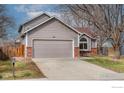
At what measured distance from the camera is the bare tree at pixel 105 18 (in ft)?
37.4

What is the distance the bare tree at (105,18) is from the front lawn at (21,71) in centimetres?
166

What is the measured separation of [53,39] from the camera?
11477mm

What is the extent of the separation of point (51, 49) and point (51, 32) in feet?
1.44

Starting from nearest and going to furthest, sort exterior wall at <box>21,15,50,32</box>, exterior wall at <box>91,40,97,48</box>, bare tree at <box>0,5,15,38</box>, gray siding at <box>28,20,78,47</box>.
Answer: bare tree at <box>0,5,15,38</box> → exterior wall at <box>21,15,50,32</box> → gray siding at <box>28,20,78,47</box> → exterior wall at <box>91,40,97,48</box>

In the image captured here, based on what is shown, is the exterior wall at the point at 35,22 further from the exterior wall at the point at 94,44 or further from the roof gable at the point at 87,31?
the exterior wall at the point at 94,44

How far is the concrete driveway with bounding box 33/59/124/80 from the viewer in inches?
441

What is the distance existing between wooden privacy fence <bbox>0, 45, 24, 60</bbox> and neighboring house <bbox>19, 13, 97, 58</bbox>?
164 mm

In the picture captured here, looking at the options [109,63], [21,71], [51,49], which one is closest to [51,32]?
[51,49]

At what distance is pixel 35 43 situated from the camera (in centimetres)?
1153

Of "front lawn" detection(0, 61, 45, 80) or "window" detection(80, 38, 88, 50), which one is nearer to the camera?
"front lawn" detection(0, 61, 45, 80)

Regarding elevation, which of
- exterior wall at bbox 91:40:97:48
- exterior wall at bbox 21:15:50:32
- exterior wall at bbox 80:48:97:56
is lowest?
exterior wall at bbox 80:48:97:56

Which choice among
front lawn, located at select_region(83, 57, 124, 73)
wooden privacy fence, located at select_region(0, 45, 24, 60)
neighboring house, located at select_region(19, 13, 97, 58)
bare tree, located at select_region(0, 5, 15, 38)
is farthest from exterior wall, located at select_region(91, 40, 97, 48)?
bare tree, located at select_region(0, 5, 15, 38)

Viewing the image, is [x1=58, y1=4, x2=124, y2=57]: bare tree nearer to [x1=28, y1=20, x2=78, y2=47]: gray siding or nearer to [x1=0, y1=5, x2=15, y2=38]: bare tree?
[x1=28, y1=20, x2=78, y2=47]: gray siding

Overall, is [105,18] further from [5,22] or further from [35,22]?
[5,22]
